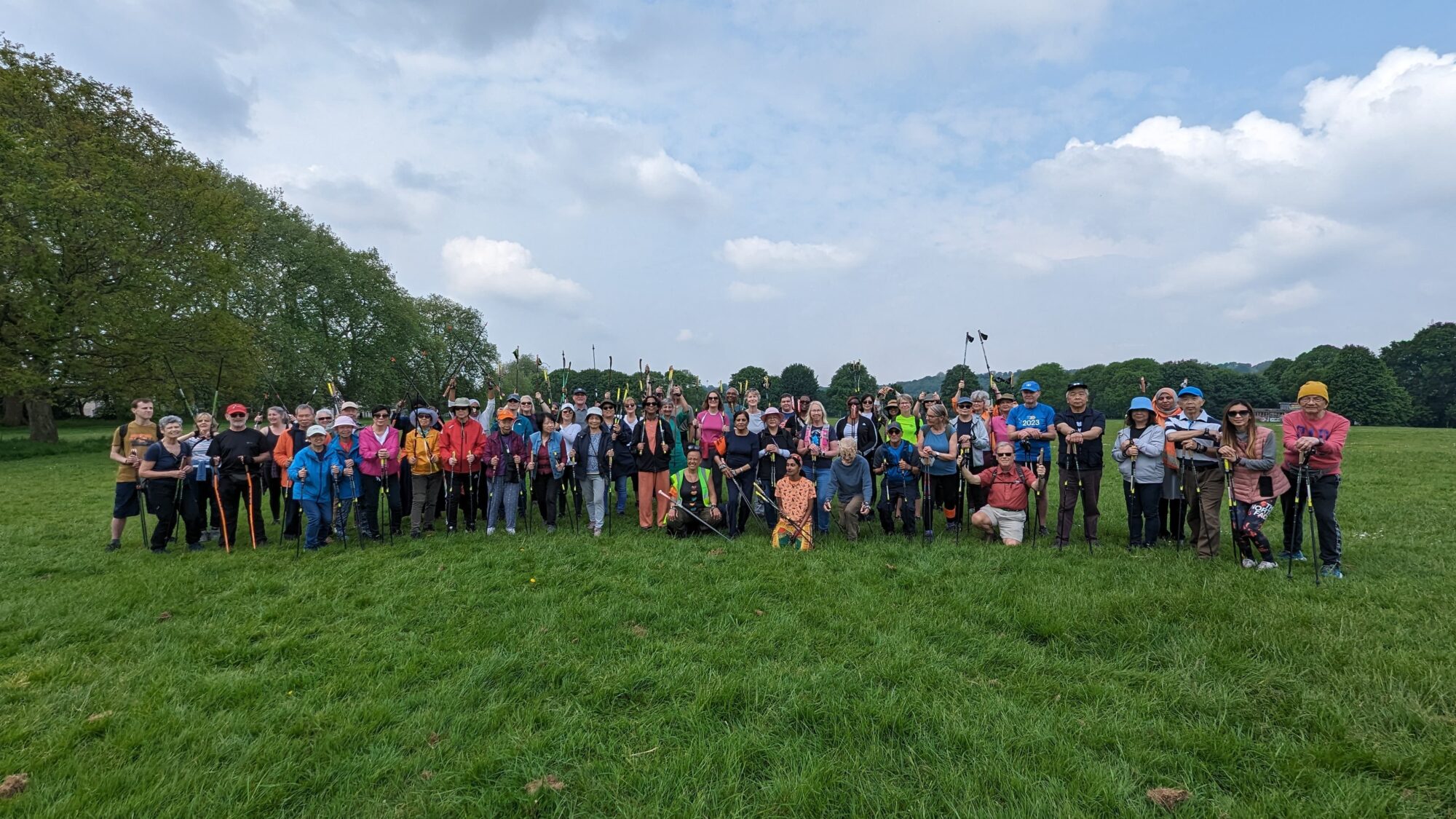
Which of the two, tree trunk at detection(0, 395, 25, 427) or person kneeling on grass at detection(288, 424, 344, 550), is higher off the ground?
tree trunk at detection(0, 395, 25, 427)

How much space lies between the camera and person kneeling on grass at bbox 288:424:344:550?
8648mm

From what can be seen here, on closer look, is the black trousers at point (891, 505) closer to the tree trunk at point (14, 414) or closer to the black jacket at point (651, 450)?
the black jacket at point (651, 450)

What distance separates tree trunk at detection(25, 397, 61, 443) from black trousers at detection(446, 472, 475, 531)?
90.4ft

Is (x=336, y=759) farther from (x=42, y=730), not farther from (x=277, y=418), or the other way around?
(x=277, y=418)

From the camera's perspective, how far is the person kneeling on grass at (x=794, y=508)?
28.5 ft

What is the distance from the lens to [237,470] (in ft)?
29.5

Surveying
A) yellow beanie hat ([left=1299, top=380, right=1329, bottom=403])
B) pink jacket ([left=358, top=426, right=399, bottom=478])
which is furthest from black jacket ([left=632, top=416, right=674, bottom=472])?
yellow beanie hat ([left=1299, top=380, right=1329, bottom=403])

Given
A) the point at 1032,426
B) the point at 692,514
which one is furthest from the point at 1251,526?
the point at 692,514

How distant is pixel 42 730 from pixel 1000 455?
10137mm

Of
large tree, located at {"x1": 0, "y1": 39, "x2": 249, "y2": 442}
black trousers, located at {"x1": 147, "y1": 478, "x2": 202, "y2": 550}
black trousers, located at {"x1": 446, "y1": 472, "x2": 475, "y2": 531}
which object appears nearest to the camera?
black trousers, located at {"x1": 147, "y1": 478, "x2": 202, "y2": 550}

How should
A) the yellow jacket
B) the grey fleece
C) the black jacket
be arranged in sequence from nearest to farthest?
the grey fleece, the yellow jacket, the black jacket

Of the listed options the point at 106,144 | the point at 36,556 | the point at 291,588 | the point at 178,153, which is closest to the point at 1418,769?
the point at 291,588

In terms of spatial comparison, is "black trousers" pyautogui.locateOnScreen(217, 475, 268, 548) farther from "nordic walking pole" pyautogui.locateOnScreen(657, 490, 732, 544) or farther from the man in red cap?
"nordic walking pole" pyautogui.locateOnScreen(657, 490, 732, 544)

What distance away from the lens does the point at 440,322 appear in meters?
51.1
